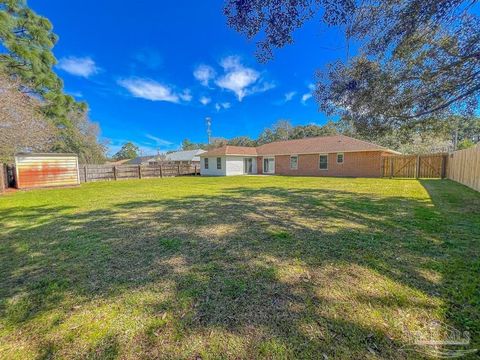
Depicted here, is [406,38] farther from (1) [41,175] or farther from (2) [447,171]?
(1) [41,175]

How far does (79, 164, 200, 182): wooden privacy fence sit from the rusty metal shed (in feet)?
10.8

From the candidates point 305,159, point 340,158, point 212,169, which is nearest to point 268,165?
point 305,159

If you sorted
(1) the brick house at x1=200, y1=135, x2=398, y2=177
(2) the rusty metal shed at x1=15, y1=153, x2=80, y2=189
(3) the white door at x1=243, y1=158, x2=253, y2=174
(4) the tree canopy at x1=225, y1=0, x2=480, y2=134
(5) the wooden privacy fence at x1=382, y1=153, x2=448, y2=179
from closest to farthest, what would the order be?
1. (4) the tree canopy at x1=225, y1=0, x2=480, y2=134
2. (2) the rusty metal shed at x1=15, y1=153, x2=80, y2=189
3. (5) the wooden privacy fence at x1=382, y1=153, x2=448, y2=179
4. (1) the brick house at x1=200, y1=135, x2=398, y2=177
5. (3) the white door at x1=243, y1=158, x2=253, y2=174

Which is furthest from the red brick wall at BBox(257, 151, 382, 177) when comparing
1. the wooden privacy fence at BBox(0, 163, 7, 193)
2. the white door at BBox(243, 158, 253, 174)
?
the wooden privacy fence at BBox(0, 163, 7, 193)

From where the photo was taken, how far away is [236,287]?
2531 mm

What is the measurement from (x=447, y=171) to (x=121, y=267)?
62.8ft

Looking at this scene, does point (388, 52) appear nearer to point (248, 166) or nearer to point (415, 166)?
point (415, 166)

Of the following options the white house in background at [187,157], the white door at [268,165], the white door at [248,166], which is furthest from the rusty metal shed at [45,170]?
the white house in background at [187,157]

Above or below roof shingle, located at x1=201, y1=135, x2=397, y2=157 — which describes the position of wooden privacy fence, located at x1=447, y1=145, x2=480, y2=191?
below

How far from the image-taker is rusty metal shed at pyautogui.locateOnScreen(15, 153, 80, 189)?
1198 cm

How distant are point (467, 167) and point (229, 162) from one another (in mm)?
17312

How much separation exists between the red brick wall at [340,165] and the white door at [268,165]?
665 millimetres

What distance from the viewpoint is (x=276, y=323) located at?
1962 millimetres

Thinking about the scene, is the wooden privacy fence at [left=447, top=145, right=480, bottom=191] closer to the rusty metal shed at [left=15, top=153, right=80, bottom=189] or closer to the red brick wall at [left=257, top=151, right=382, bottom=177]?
the red brick wall at [left=257, top=151, right=382, bottom=177]
